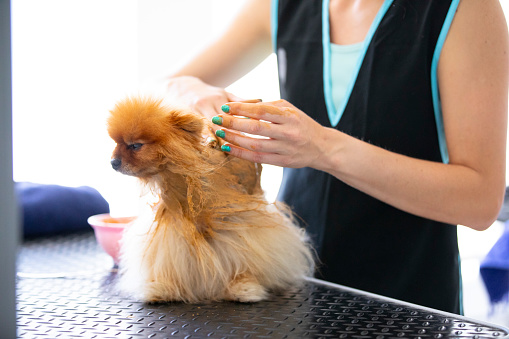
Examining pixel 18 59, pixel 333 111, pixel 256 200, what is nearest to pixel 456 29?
pixel 333 111

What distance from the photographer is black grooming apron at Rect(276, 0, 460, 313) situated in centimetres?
116

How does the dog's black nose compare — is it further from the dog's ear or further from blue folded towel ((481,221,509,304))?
blue folded towel ((481,221,509,304))

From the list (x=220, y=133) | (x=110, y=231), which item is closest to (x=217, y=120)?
(x=220, y=133)

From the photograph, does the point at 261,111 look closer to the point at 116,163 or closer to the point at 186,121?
the point at 186,121

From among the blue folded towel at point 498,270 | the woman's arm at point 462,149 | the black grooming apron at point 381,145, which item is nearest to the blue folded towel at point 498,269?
the blue folded towel at point 498,270

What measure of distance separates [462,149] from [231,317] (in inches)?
22.8

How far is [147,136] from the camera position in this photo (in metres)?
0.81

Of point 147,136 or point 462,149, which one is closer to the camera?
point 147,136

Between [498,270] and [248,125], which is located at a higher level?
[248,125]

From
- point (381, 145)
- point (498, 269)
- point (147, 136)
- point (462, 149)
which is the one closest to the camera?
point (147, 136)

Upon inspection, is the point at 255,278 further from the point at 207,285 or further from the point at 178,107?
the point at 178,107

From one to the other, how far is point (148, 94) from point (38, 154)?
8.04 feet

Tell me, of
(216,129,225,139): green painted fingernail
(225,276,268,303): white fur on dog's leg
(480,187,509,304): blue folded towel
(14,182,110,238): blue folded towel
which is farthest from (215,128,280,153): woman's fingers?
(480,187,509,304): blue folded towel

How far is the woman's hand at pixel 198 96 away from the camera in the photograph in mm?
1017
